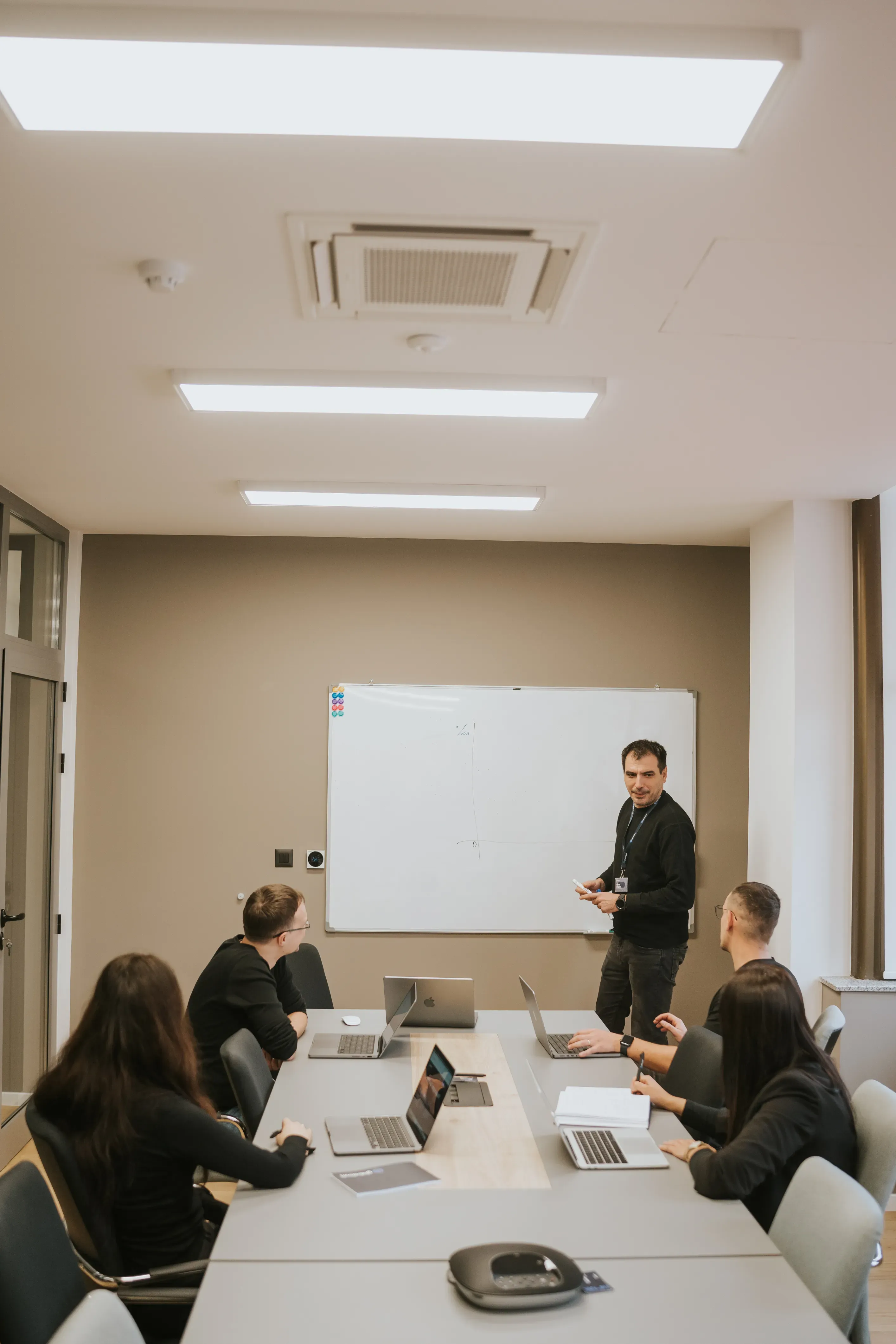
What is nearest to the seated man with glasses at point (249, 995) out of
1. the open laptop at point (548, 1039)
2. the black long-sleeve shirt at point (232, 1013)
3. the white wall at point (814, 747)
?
the black long-sleeve shirt at point (232, 1013)

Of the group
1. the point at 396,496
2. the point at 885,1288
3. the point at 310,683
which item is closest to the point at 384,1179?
the point at 885,1288

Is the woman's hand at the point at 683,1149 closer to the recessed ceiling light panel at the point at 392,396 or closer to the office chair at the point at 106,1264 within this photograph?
the office chair at the point at 106,1264

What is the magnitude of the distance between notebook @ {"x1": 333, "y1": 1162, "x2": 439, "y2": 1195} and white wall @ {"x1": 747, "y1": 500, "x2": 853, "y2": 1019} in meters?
2.46

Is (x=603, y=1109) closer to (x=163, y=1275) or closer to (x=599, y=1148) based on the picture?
(x=599, y=1148)

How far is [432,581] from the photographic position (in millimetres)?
5574

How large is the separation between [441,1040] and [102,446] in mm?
2504

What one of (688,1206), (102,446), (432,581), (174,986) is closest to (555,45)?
(174,986)

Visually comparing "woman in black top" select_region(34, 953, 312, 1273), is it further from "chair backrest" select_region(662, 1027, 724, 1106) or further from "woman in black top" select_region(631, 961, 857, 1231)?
"chair backrest" select_region(662, 1027, 724, 1106)

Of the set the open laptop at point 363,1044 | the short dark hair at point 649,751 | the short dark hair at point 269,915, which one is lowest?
the open laptop at point 363,1044

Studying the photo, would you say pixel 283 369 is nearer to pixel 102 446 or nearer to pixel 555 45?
pixel 102 446

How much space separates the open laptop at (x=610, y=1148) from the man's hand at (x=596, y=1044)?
0.57m

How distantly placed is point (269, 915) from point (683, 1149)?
1.48 meters

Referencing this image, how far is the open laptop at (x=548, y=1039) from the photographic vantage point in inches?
133

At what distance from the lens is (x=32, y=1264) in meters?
1.87
